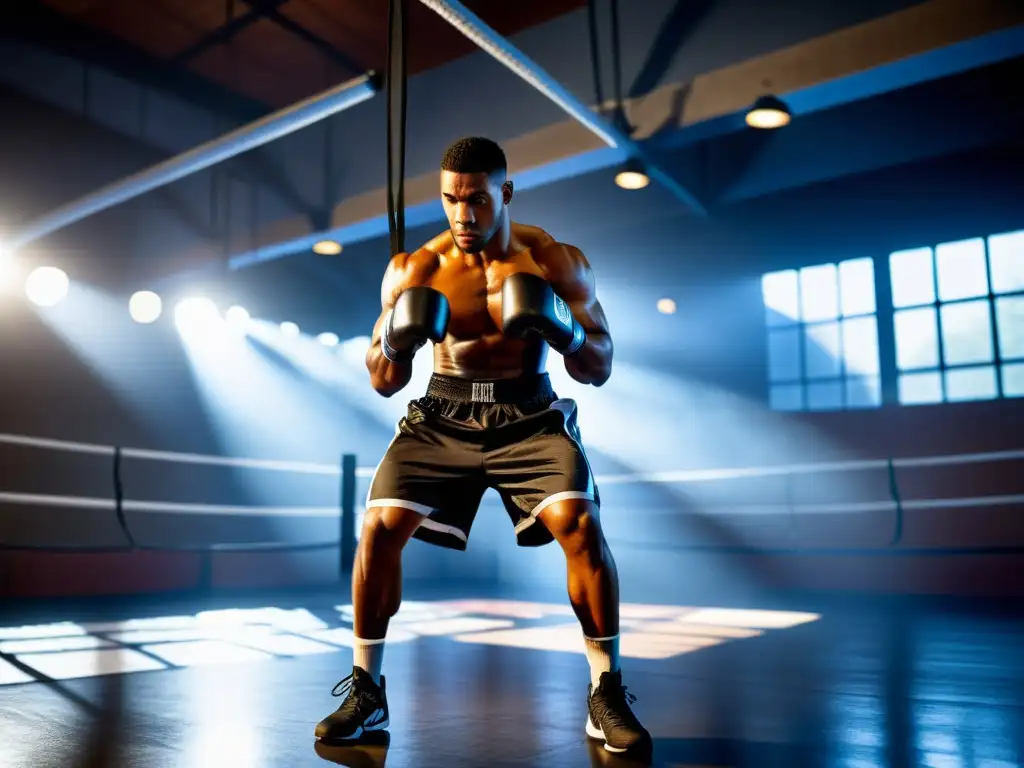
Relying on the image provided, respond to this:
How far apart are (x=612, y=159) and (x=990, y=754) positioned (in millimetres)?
3839

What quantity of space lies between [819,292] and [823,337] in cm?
35

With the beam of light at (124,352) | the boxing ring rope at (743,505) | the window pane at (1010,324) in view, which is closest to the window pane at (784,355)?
the boxing ring rope at (743,505)

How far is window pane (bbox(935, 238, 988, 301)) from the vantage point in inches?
234

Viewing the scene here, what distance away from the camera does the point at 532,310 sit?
174cm

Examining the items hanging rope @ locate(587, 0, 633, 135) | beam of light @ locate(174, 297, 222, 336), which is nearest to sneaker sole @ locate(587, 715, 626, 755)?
hanging rope @ locate(587, 0, 633, 135)

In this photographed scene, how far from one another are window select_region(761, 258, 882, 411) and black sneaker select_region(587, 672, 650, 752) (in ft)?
17.0

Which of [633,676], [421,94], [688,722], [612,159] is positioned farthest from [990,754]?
[421,94]

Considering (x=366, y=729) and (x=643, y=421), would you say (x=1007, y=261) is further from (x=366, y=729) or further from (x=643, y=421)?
(x=366, y=729)

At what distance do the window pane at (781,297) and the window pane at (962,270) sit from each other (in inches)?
41.2

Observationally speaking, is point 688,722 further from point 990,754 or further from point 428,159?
point 428,159

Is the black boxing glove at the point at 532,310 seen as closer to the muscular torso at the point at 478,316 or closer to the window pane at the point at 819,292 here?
the muscular torso at the point at 478,316

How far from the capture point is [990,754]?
160 cm

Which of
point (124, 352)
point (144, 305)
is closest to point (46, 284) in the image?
point (144, 305)

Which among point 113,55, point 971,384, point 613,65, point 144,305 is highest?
point 113,55
